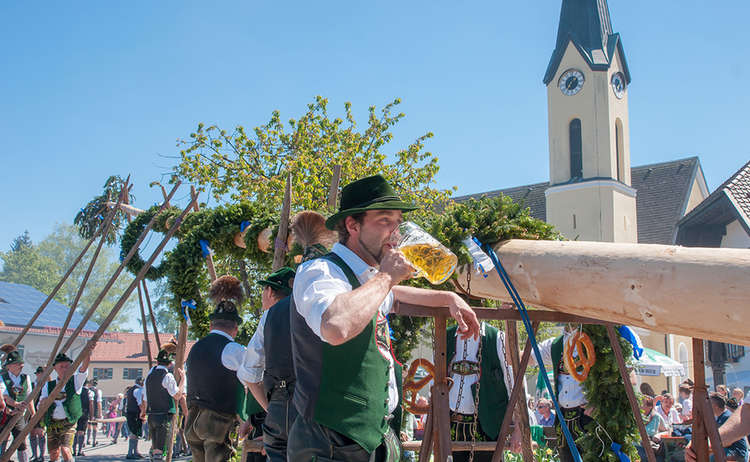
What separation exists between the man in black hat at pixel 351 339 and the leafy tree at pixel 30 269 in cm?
7854

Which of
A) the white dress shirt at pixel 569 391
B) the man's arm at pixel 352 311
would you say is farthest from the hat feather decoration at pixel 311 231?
the man's arm at pixel 352 311

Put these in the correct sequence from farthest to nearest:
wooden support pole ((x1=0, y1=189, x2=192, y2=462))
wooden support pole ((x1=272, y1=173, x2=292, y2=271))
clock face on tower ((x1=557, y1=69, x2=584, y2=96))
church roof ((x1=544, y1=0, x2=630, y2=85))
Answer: church roof ((x1=544, y1=0, x2=630, y2=85)) < clock face on tower ((x1=557, y1=69, x2=584, y2=96)) < wooden support pole ((x1=0, y1=189, x2=192, y2=462)) < wooden support pole ((x1=272, y1=173, x2=292, y2=271))

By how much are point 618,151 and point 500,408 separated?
29932mm

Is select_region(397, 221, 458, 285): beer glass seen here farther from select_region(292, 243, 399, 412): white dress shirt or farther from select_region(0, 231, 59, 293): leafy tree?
select_region(0, 231, 59, 293): leafy tree

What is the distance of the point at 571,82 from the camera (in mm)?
33406

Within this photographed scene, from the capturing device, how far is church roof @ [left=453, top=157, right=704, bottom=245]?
33.2 meters

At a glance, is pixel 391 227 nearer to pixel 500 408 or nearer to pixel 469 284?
pixel 469 284

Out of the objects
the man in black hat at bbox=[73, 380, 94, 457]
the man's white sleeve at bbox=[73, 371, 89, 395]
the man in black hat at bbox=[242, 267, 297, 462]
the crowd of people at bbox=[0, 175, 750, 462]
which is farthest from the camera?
the man in black hat at bbox=[73, 380, 94, 457]

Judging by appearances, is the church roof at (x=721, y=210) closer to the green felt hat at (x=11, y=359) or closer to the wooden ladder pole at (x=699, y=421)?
the wooden ladder pole at (x=699, y=421)

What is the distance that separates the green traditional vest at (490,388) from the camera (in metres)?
5.57

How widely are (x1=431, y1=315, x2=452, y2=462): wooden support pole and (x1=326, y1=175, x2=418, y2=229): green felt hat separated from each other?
0.77m

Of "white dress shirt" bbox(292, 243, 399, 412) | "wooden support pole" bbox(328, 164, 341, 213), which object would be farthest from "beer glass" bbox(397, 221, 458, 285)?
"wooden support pole" bbox(328, 164, 341, 213)

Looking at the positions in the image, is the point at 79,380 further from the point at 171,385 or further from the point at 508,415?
the point at 508,415

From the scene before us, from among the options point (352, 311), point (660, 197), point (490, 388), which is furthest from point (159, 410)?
point (660, 197)
